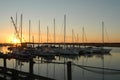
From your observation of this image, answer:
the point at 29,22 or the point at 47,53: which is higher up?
the point at 29,22

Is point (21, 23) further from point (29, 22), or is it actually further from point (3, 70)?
point (3, 70)

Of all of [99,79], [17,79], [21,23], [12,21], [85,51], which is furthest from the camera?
[85,51]

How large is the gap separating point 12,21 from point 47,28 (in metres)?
14.7

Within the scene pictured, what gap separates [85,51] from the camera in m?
99.6

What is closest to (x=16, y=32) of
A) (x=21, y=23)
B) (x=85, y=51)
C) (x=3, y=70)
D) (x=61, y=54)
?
(x=21, y=23)

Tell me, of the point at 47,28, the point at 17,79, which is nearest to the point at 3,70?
the point at 17,79

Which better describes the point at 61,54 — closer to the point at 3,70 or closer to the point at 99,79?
the point at 99,79

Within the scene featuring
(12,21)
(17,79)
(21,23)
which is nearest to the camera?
(17,79)

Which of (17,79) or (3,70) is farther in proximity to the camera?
(3,70)

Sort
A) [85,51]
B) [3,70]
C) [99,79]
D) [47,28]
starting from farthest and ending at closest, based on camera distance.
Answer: [85,51] → [47,28] → [99,79] → [3,70]

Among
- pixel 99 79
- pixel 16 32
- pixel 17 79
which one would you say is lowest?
pixel 99 79

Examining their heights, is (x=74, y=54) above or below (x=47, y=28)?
below

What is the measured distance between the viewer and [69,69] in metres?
12.3

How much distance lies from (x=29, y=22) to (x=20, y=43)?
7.85m
